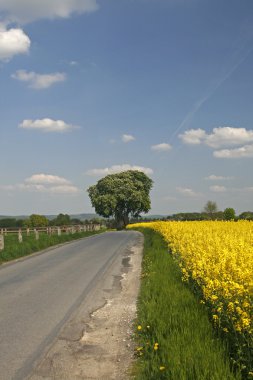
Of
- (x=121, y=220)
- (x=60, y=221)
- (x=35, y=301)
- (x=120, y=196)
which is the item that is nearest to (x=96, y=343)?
(x=35, y=301)

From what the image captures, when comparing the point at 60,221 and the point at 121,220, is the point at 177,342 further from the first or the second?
the point at 60,221

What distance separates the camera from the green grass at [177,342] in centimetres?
468

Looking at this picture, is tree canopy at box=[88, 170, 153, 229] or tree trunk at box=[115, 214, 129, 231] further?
tree trunk at box=[115, 214, 129, 231]

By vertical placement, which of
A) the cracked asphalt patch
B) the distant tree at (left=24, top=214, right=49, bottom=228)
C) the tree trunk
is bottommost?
the cracked asphalt patch

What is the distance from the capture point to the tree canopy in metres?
74.2

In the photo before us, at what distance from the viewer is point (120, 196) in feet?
243

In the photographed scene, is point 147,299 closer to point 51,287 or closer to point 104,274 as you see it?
point 51,287

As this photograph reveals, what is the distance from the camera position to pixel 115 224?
A: 7994 cm

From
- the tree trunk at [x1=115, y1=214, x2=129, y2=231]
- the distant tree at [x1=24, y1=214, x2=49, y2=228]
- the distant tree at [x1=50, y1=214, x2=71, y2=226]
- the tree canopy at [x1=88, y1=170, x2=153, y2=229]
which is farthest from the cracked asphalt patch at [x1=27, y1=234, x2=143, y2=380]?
the distant tree at [x1=24, y1=214, x2=49, y2=228]

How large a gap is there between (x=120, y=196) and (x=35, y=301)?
64.3m

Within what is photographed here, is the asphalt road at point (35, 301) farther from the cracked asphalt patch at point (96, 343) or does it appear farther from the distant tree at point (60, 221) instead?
the distant tree at point (60, 221)

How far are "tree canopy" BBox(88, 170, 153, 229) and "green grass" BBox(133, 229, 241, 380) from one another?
6512 centimetres

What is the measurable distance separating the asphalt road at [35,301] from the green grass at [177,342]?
5.20ft

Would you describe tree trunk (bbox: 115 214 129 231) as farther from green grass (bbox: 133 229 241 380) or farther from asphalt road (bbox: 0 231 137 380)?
green grass (bbox: 133 229 241 380)
